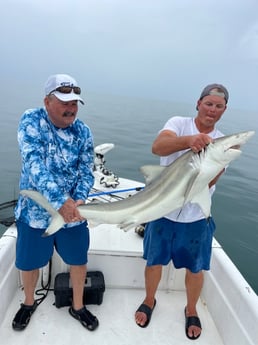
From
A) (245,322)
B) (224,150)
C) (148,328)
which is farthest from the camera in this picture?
(148,328)

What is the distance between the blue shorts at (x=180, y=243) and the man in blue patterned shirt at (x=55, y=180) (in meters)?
0.74

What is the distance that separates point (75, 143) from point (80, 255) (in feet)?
3.96

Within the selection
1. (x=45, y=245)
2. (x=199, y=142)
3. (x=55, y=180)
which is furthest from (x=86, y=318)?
(x=199, y=142)

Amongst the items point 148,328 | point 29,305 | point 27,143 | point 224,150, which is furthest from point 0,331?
point 224,150

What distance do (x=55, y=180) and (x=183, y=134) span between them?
134cm

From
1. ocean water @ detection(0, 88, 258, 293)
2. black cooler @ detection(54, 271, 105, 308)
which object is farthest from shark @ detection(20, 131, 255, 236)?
ocean water @ detection(0, 88, 258, 293)

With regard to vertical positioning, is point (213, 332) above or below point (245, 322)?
below

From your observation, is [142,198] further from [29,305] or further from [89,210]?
[29,305]

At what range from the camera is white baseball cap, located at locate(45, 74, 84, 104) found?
292 centimetres

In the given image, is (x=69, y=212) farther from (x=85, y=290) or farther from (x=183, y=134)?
(x=85, y=290)

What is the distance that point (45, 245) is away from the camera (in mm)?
3264

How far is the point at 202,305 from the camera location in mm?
4102

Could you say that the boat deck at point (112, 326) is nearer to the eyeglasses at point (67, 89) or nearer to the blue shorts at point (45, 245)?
the blue shorts at point (45, 245)

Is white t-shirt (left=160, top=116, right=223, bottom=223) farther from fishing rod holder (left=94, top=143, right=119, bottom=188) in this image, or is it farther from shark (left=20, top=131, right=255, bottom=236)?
fishing rod holder (left=94, top=143, right=119, bottom=188)
